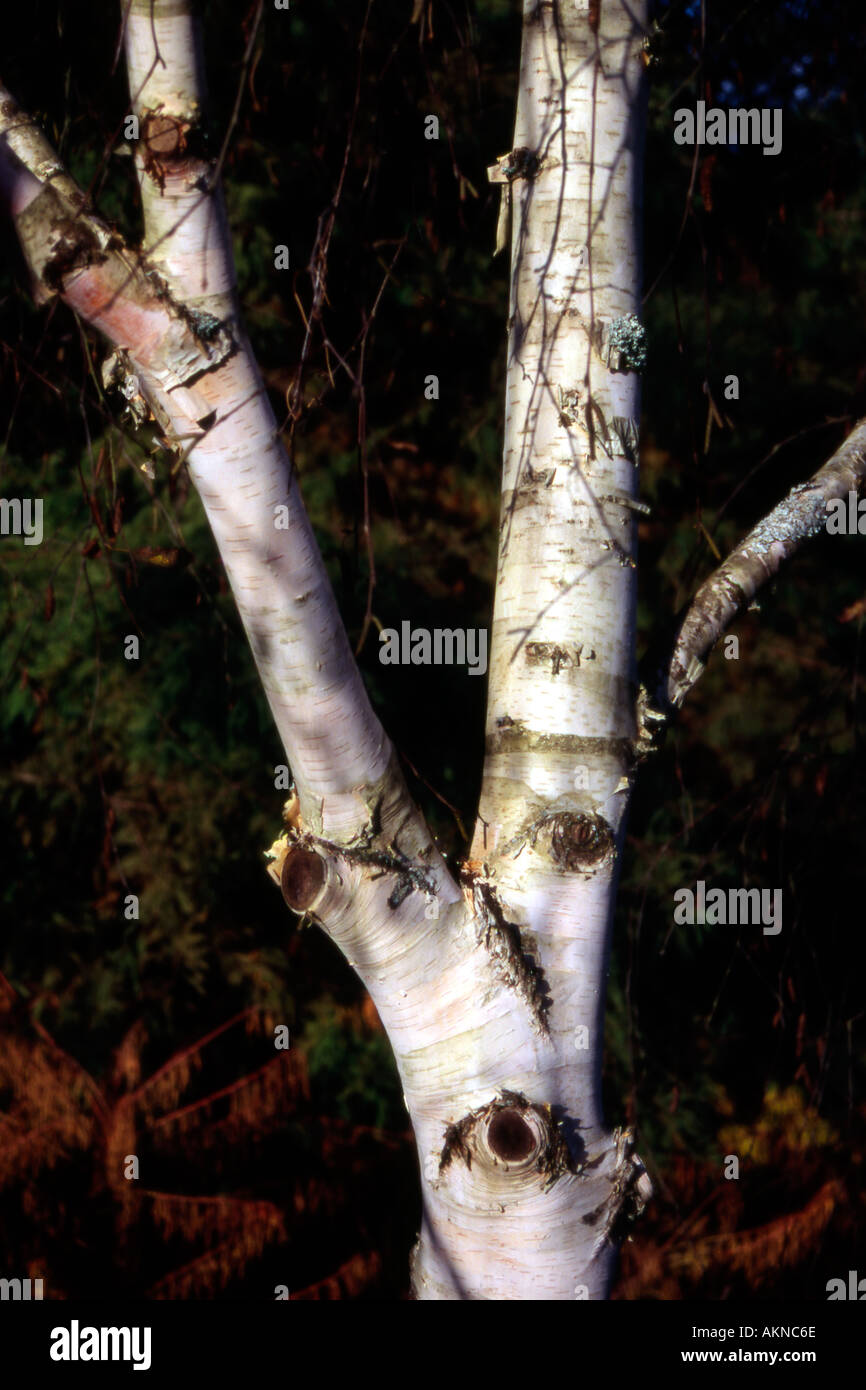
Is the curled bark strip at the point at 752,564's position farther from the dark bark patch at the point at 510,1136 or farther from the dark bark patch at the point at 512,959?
the dark bark patch at the point at 510,1136

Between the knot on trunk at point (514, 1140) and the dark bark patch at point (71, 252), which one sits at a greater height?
the dark bark patch at point (71, 252)

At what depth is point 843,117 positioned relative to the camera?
3.16 meters

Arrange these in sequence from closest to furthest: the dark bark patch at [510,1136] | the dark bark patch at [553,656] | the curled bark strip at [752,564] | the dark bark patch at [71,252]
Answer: the dark bark patch at [71,252]
the dark bark patch at [510,1136]
the dark bark patch at [553,656]
the curled bark strip at [752,564]

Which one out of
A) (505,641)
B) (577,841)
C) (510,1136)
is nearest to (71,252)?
(505,641)

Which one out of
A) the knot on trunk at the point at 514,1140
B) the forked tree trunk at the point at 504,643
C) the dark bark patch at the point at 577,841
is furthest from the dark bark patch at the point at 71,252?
the knot on trunk at the point at 514,1140

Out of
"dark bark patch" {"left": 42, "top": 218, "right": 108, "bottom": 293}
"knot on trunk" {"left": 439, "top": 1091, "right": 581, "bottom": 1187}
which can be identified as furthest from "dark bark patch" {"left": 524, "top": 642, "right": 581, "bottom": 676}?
"dark bark patch" {"left": 42, "top": 218, "right": 108, "bottom": 293}

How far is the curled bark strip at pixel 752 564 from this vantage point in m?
1.57

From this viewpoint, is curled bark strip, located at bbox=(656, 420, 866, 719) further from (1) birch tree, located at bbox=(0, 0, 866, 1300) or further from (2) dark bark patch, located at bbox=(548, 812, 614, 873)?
(2) dark bark patch, located at bbox=(548, 812, 614, 873)

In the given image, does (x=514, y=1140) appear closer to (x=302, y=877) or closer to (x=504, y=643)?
(x=302, y=877)

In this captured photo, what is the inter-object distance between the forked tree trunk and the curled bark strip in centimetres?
14

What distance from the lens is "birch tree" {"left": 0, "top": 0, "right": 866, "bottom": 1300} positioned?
4.00ft

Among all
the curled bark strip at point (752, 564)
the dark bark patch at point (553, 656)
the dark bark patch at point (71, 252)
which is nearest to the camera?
the dark bark patch at point (71, 252)

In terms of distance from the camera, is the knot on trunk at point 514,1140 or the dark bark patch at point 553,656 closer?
the knot on trunk at point 514,1140

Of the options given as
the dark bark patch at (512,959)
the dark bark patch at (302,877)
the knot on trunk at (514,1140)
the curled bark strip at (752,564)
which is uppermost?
the curled bark strip at (752,564)
